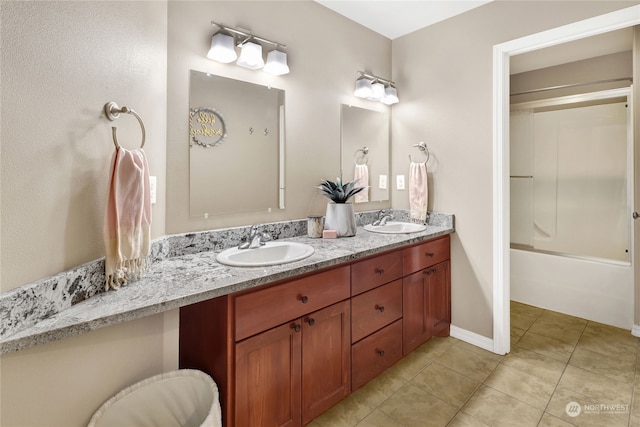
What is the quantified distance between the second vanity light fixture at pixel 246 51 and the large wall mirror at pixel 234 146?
11 centimetres

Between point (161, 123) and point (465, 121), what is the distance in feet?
6.55

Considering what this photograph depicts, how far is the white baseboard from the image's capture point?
225 centimetres

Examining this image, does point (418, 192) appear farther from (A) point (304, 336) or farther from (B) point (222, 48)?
(B) point (222, 48)

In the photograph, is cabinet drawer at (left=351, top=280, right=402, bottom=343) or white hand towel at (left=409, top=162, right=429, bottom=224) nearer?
cabinet drawer at (left=351, top=280, right=402, bottom=343)

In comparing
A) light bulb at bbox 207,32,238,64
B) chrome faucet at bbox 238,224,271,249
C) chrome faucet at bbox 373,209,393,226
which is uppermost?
light bulb at bbox 207,32,238,64

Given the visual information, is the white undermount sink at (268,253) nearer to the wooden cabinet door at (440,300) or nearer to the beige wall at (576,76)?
the wooden cabinet door at (440,300)

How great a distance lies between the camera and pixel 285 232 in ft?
6.59

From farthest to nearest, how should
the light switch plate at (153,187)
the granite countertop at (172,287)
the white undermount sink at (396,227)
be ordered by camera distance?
1. the white undermount sink at (396,227)
2. the light switch plate at (153,187)
3. the granite countertop at (172,287)

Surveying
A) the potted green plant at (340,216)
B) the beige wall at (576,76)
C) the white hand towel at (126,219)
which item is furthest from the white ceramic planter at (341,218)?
the beige wall at (576,76)

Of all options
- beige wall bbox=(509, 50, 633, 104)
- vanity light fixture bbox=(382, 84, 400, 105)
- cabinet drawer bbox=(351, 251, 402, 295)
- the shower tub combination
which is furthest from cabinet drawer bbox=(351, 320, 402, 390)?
beige wall bbox=(509, 50, 633, 104)

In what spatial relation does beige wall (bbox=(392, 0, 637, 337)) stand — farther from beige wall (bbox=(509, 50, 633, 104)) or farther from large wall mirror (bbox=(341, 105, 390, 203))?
beige wall (bbox=(509, 50, 633, 104))

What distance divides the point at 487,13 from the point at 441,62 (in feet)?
1.31

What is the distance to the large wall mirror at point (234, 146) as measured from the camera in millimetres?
1647

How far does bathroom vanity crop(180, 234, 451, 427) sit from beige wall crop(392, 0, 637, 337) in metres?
0.56
